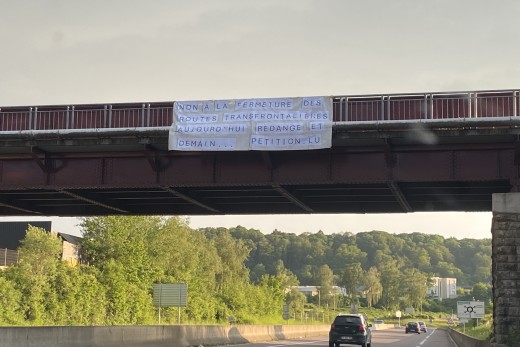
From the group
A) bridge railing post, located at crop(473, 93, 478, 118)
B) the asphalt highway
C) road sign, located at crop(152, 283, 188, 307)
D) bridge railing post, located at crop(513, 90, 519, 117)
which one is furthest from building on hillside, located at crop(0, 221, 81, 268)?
bridge railing post, located at crop(513, 90, 519, 117)

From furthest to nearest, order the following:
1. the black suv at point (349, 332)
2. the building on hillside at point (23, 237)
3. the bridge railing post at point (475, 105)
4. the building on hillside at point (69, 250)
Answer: the building on hillside at point (23, 237) → the building on hillside at point (69, 250) → the black suv at point (349, 332) → the bridge railing post at point (475, 105)

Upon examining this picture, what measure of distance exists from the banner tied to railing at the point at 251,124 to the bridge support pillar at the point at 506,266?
6.58 meters

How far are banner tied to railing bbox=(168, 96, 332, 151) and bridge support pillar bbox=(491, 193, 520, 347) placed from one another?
21.6 ft

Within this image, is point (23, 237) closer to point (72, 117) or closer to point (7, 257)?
point (7, 257)

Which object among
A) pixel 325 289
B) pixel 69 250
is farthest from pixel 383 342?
pixel 325 289

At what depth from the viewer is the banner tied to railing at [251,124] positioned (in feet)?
85.7

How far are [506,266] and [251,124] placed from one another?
9912mm

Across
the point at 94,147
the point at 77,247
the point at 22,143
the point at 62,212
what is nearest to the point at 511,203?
the point at 94,147

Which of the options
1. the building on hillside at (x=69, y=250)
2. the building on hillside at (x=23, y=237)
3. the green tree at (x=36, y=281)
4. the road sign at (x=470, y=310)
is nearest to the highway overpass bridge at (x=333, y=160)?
the green tree at (x=36, y=281)

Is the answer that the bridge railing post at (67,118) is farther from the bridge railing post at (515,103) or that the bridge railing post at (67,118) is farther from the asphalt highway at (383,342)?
the bridge railing post at (515,103)

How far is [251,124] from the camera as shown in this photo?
1045 inches

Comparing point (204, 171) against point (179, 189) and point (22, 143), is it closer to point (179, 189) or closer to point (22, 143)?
point (179, 189)

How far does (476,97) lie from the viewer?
83.4ft

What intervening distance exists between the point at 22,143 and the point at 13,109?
1.89 meters
